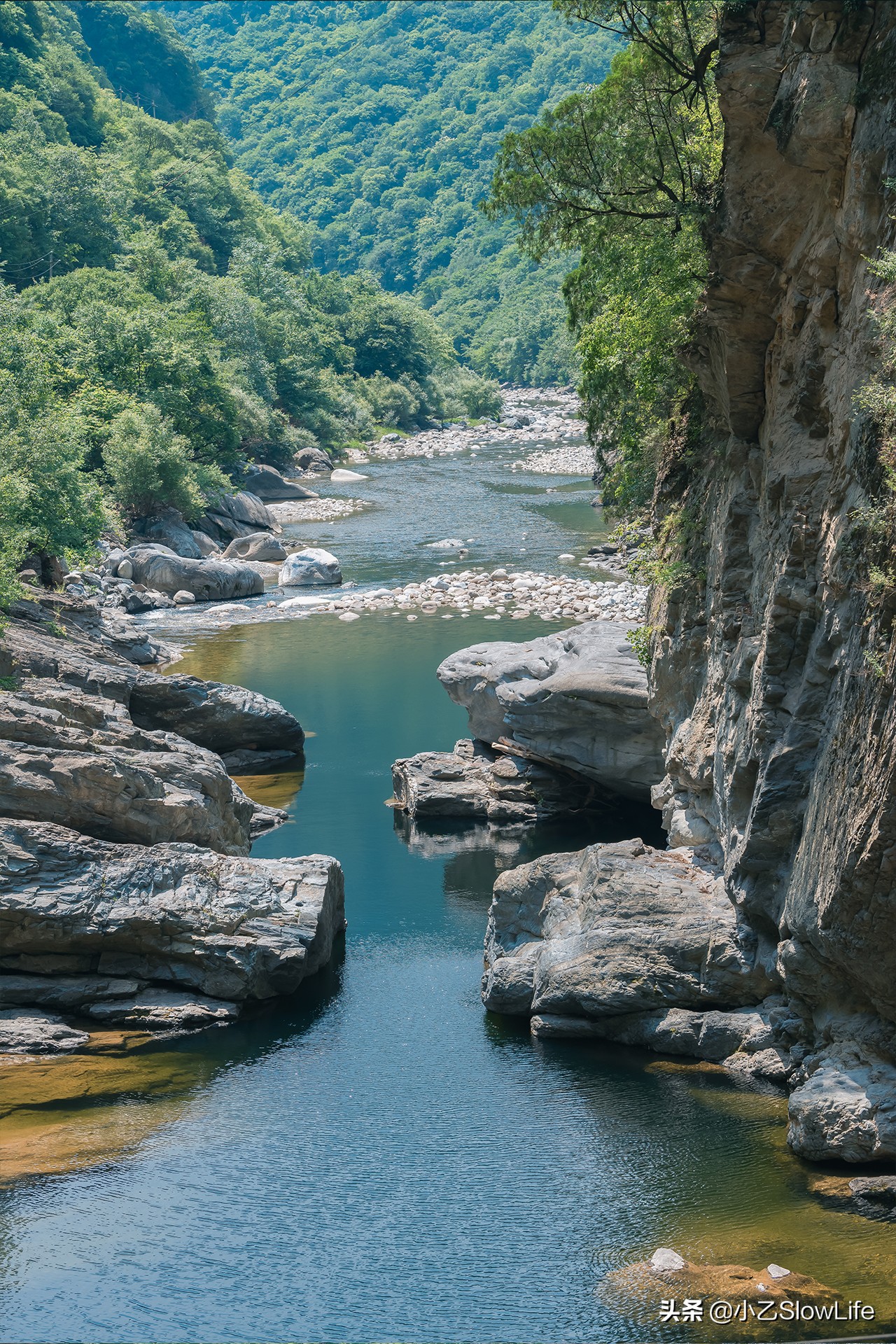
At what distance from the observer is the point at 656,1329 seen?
9.16m

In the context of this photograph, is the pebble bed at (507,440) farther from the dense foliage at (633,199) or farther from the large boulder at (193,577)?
the dense foliage at (633,199)

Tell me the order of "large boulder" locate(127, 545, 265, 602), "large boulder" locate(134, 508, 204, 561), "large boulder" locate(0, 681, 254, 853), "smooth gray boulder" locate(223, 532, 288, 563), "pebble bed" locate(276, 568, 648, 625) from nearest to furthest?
"large boulder" locate(0, 681, 254, 853), "pebble bed" locate(276, 568, 648, 625), "large boulder" locate(127, 545, 265, 602), "large boulder" locate(134, 508, 204, 561), "smooth gray boulder" locate(223, 532, 288, 563)

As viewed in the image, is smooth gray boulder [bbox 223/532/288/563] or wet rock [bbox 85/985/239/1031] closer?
wet rock [bbox 85/985/239/1031]

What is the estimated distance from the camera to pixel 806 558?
1273 centimetres

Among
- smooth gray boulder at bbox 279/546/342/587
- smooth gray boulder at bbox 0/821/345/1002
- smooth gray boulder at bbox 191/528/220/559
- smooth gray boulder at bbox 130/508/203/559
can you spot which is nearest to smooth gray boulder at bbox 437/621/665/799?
smooth gray boulder at bbox 0/821/345/1002

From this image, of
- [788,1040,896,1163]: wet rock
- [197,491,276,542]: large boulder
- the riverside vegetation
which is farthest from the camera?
[197,491,276,542]: large boulder

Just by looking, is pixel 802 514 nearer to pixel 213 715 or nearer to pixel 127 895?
pixel 127 895

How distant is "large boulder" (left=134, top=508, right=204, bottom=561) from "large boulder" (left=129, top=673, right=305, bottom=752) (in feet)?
63.7

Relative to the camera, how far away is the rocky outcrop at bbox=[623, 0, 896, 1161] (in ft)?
35.2

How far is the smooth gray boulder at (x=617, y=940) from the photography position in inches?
552

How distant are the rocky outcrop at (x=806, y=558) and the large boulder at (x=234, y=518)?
35340mm

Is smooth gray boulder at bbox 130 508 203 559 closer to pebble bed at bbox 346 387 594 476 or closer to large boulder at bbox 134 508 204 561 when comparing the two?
large boulder at bbox 134 508 204 561

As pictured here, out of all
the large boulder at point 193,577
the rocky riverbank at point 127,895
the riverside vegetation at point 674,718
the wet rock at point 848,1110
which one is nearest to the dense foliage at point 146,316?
the large boulder at point 193,577

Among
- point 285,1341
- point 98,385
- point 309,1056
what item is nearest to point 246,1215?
point 285,1341
